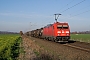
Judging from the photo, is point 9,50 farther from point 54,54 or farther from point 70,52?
point 54,54

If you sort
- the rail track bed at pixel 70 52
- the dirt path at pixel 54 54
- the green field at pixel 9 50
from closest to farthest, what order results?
the dirt path at pixel 54 54 < the rail track bed at pixel 70 52 < the green field at pixel 9 50

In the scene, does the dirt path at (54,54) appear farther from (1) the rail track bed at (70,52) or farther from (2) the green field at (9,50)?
(2) the green field at (9,50)

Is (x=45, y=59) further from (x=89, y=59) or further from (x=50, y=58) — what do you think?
(x=89, y=59)

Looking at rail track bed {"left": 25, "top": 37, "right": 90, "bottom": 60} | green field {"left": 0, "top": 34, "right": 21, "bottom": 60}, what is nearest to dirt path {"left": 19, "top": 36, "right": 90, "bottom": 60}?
rail track bed {"left": 25, "top": 37, "right": 90, "bottom": 60}

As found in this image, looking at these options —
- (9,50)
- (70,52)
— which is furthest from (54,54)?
(9,50)

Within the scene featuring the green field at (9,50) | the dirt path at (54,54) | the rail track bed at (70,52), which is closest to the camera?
the dirt path at (54,54)

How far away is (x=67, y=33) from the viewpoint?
32.1 meters

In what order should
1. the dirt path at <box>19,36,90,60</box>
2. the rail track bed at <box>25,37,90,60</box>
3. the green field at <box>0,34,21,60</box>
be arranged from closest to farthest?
the dirt path at <box>19,36,90,60</box>
the rail track bed at <box>25,37,90,60</box>
the green field at <box>0,34,21,60</box>

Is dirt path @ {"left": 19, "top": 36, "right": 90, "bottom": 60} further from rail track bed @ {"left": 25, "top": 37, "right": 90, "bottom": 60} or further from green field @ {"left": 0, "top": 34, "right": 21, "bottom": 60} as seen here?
green field @ {"left": 0, "top": 34, "right": 21, "bottom": 60}

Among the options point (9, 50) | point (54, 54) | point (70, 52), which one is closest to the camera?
point (54, 54)

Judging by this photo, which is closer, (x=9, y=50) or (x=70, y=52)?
(x=70, y=52)

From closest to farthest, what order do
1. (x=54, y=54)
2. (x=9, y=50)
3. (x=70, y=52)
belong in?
(x=54, y=54) → (x=70, y=52) → (x=9, y=50)

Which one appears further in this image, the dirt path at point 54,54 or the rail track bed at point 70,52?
the rail track bed at point 70,52

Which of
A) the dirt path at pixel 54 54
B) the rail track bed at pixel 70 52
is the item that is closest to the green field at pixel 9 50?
the dirt path at pixel 54 54
